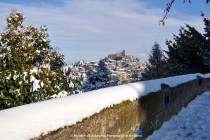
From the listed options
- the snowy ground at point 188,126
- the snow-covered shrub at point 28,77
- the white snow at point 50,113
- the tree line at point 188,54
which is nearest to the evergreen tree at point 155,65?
the tree line at point 188,54

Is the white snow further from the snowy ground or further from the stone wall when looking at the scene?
the snowy ground

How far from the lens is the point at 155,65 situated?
165 feet

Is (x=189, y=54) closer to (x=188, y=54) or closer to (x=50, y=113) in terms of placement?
(x=188, y=54)

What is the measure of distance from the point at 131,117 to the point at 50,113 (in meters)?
3.68

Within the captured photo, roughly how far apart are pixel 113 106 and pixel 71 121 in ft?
6.19

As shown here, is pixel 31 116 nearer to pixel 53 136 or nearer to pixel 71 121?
pixel 53 136

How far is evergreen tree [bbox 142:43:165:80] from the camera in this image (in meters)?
40.4

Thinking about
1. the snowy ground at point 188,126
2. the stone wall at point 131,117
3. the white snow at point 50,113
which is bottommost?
the snowy ground at point 188,126

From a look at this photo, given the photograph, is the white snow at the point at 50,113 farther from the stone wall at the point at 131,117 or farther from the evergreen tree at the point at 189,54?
the evergreen tree at the point at 189,54

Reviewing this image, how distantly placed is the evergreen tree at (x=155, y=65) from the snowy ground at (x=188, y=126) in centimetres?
2680

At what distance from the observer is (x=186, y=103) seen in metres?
13.1

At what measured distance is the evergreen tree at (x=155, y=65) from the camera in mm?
40378

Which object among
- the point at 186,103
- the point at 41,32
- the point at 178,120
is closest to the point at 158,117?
the point at 178,120

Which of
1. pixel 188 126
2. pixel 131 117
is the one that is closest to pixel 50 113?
pixel 131 117
